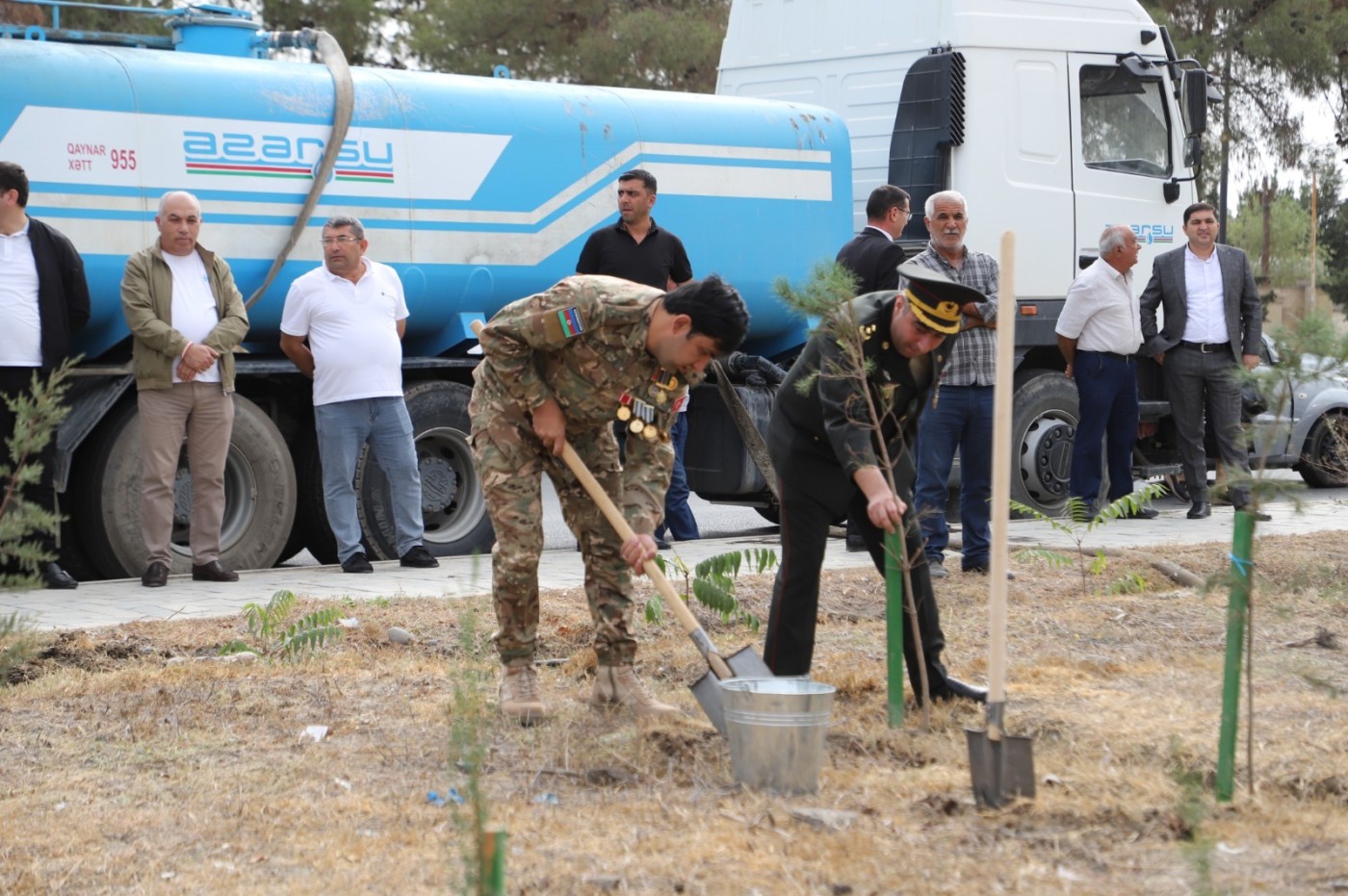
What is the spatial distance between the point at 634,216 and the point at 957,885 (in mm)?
6507

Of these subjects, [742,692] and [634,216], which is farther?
[634,216]

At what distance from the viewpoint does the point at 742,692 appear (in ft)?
15.8

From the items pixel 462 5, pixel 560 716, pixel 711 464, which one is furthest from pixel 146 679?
pixel 462 5

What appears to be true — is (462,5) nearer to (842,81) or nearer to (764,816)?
(842,81)

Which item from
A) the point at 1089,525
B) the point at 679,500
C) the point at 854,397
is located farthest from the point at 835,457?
the point at 679,500

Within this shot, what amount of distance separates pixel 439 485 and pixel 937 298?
19.1 ft

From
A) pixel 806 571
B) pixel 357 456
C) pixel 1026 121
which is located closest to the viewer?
pixel 806 571

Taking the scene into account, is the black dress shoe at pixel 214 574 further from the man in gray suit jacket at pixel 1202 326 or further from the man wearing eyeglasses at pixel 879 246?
the man in gray suit jacket at pixel 1202 326

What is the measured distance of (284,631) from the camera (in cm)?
745

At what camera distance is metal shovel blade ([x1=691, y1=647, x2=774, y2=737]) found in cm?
540

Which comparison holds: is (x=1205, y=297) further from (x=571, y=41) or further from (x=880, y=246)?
(x=571, y=41)

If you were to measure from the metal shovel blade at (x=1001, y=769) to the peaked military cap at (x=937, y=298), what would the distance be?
1.38 m

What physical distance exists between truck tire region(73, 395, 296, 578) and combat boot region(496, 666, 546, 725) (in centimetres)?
419

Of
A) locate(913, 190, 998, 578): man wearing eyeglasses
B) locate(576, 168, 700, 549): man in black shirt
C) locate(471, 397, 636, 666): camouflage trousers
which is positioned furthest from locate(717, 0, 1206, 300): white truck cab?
locate(471, 397, 636, 666): camouflage trousers
